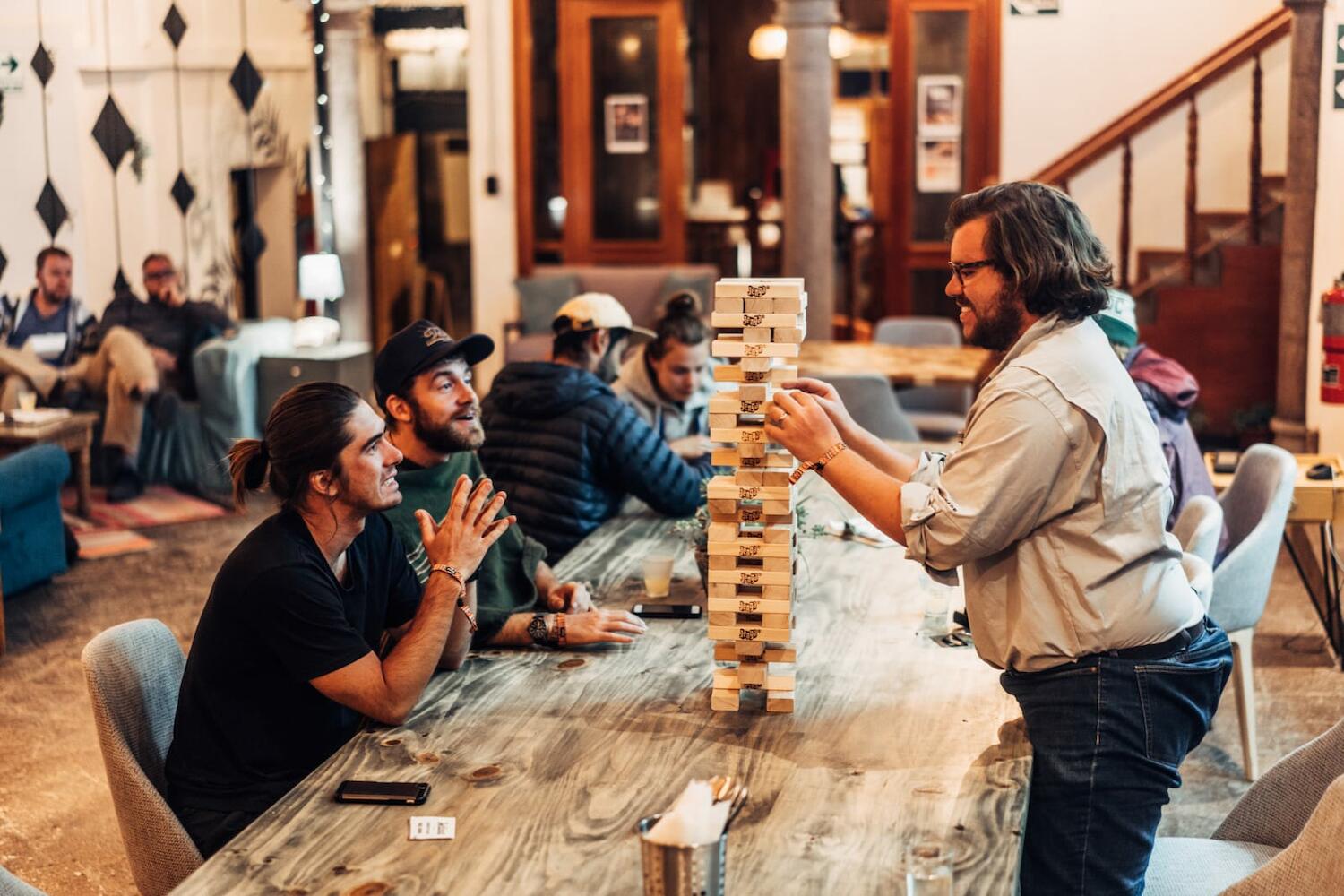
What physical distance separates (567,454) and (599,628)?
1.12 meters

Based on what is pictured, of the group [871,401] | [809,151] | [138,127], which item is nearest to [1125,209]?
[809,151]

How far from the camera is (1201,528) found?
364 cm

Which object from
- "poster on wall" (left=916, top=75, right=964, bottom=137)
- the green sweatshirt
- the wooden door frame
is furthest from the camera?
"poster on wall" (left=916, top=75, right=964, bottom=137)

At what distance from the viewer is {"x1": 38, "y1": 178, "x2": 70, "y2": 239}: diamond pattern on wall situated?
28.2 feet

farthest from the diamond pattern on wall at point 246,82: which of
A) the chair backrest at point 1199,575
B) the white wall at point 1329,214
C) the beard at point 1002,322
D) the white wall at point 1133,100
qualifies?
the beard at point 1002,322

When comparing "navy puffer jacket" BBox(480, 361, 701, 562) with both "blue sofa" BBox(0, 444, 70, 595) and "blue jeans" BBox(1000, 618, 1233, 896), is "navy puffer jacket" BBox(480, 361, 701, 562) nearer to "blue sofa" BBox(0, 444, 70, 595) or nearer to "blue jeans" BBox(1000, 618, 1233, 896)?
"blue jeans" BBox(1000, 618, 1233, 896)

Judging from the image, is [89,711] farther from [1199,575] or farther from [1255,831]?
[1255,831]

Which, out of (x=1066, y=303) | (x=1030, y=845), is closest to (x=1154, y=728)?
(x=1030, y=845)

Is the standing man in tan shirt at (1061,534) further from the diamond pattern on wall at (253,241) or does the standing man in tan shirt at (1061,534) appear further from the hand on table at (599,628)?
the diamond pattern on wall at (253,241)

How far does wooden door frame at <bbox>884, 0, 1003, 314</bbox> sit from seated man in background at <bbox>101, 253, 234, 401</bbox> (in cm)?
461

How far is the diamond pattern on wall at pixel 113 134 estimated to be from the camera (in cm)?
886

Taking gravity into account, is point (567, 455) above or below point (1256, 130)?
below

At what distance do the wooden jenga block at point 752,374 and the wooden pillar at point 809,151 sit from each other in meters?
7.16

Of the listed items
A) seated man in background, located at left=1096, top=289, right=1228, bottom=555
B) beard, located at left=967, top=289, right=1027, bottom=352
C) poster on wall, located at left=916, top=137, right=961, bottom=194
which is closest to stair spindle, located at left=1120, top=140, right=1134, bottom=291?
poster on wall, located at left=916, top=137, right=961, bottom=194
